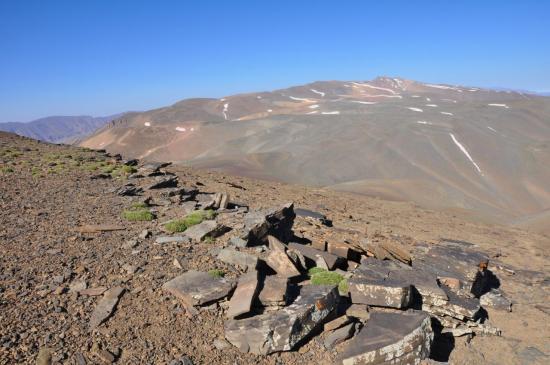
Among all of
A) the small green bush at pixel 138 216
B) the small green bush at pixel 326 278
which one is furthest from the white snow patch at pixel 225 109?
the small green bush at pixel 326 278

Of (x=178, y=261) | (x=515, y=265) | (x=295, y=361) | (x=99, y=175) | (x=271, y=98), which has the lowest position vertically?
(x=515, y=265)

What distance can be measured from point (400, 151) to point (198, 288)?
164 feet

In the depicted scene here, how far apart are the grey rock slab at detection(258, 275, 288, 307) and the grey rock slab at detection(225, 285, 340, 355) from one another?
0.22 meters

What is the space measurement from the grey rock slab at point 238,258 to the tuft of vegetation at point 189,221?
7.35ft

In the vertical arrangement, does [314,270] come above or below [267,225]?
below

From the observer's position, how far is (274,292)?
319 inches

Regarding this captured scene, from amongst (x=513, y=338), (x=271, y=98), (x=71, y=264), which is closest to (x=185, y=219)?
(x=71, y=264)

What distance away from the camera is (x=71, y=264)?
368 inches

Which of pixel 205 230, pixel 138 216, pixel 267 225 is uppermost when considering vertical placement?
pixel 138 216

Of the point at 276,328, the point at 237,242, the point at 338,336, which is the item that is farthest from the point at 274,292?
the point at 237,242

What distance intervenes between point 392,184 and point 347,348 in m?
32.9

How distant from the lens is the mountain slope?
42.1 meters

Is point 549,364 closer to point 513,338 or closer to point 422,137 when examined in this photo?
point 513,338

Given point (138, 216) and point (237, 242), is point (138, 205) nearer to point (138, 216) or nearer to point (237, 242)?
point (138, 216)
